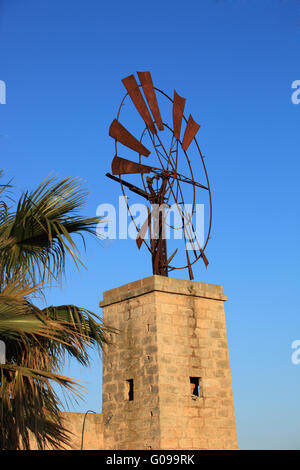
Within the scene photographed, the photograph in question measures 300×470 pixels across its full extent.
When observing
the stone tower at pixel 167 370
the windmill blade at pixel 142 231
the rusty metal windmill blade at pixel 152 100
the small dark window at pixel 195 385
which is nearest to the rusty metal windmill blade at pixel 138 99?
the rusty metal windmill blade at pixel 152 100

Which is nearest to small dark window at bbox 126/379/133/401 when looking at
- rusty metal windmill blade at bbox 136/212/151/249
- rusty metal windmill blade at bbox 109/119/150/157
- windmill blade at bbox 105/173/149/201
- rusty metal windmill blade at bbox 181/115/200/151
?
rusty metal windmill blade at bbox 136/212/151/249

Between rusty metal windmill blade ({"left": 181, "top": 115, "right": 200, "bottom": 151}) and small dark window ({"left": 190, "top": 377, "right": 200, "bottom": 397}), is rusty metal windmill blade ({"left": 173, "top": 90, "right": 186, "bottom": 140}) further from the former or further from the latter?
small dark window ({"left": 190, "top": 377, "right": 200, "bottom": 397})

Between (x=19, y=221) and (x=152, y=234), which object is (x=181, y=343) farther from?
(x=19, y=221)

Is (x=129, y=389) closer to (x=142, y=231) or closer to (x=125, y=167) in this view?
(x=142, y=231)

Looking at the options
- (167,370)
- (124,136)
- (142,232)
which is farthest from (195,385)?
(124,136)

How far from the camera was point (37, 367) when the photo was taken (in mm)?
8719

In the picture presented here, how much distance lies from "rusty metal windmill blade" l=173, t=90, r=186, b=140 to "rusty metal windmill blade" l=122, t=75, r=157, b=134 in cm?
89

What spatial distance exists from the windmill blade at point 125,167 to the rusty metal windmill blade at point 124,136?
0.35 metres

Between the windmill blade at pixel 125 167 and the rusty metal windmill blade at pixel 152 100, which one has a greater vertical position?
the rusty metal windmill blade at pixel 152 100

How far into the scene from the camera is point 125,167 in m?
14.7

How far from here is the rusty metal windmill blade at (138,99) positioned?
49.1ft

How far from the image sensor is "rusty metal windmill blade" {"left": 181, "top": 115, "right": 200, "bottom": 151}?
1569 cm

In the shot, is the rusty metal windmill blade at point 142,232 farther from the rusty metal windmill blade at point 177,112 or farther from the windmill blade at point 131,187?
the rusty metal windmill blade at point 177,112
